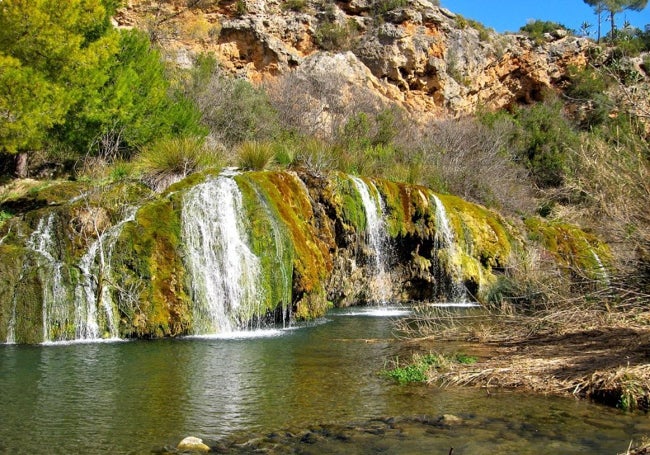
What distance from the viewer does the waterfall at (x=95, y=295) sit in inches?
435

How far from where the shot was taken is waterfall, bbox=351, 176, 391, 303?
56.8ft

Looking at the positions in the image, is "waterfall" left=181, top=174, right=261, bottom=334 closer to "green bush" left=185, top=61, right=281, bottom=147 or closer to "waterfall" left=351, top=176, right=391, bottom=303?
"waterfall" left=351, top=176, right=391, bottom=303

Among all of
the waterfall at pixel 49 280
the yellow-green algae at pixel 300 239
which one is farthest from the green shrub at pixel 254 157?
the waterfall at pixel 49 280

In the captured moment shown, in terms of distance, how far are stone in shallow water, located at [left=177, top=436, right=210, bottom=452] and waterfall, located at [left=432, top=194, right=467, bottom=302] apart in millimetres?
13226

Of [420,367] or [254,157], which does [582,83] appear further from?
[420,367]

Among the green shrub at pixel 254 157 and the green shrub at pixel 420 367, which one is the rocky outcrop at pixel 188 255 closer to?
the green shrub at pixel 254 157

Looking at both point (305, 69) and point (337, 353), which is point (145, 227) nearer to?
point (337, 353)

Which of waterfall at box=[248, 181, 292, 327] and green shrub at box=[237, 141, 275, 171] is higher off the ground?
green shrub at box=[237, 141, 275, 171]

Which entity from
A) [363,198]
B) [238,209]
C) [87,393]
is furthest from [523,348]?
[363,198]

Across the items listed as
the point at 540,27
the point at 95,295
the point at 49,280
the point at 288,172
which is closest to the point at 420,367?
the point at 95,295

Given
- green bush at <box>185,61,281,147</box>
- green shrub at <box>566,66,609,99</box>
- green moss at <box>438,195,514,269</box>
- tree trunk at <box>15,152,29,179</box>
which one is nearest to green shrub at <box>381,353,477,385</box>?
green moss at <box>438,195,514,269</box>

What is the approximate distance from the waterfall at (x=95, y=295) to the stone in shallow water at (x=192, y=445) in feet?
20.1

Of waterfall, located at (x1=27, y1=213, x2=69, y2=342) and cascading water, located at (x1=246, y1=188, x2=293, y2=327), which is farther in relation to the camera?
cascading water, located at (x1=246, y1=188, x2=293, y2=327)

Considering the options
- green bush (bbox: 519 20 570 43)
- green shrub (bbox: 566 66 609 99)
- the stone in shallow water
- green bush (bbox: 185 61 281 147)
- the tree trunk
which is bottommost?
the stone in shallow water
